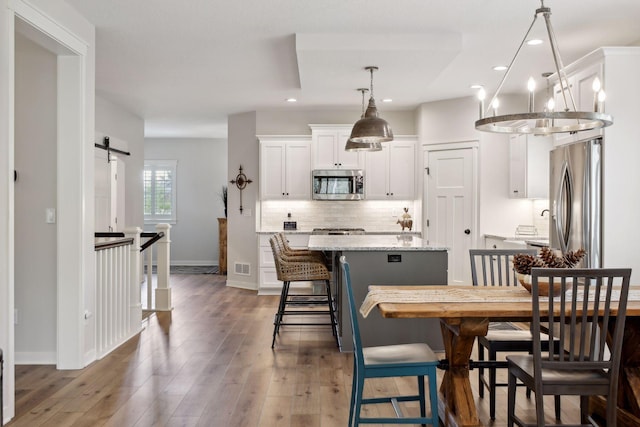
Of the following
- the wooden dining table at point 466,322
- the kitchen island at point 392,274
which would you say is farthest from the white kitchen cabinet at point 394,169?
the wooden dining table at point 466,322

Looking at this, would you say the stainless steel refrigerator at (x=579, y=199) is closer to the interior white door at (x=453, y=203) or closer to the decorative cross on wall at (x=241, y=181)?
the interior white door at (x=453, y=203)

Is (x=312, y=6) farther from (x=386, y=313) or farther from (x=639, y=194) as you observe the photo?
(x=639, y=194)

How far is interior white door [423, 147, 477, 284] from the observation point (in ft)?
23.3

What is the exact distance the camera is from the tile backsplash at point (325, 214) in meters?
8.20

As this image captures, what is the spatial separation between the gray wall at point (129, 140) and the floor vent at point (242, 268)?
1757mm

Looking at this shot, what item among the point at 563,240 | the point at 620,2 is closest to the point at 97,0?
the point at 620,2

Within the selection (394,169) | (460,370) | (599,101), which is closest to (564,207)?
(599,101)

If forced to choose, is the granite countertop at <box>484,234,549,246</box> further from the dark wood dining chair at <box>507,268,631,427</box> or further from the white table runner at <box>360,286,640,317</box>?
the dark wood dining chair at <box>507,268,631,427</box>

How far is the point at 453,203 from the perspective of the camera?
7285mm

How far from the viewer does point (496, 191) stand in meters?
7.01

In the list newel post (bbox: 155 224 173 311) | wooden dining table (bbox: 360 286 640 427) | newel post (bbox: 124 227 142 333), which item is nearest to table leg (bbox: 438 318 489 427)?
wooden dining table (bbox: 360 286 640 427)

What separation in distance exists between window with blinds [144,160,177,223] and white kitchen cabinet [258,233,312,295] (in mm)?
4332

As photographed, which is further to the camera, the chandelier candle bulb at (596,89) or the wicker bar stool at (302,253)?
the wicker bar stool at (302,253)

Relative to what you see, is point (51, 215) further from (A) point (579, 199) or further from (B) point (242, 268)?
(B) point (242, 268)
